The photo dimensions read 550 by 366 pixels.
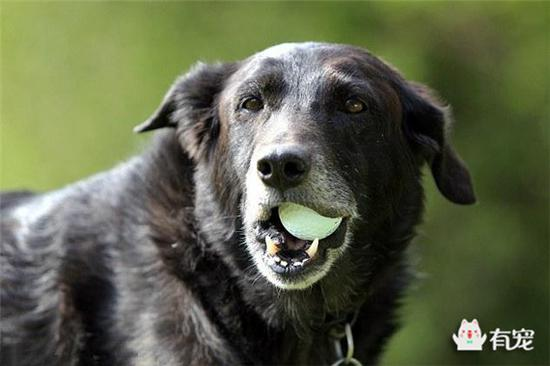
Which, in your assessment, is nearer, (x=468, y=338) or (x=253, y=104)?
(x=253, y=104)

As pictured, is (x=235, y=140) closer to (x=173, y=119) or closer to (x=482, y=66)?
(x=173, y=119)

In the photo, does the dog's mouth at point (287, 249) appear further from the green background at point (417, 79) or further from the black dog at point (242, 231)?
the green background at point (417, 79)

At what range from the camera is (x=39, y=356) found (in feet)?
14.2

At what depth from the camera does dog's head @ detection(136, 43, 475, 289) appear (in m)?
3.74

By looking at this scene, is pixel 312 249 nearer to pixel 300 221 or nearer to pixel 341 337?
pixel 300 221

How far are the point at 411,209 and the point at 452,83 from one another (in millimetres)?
5717

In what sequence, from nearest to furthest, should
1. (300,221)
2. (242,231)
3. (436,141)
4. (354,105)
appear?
(300,221) < (354,105) < (242,231) < (436,141)

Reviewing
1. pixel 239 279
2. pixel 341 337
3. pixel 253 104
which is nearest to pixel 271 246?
pixel 239 279

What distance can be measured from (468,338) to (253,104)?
207 cm

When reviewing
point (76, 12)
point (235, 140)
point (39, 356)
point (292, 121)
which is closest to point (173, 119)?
point (235, 140)

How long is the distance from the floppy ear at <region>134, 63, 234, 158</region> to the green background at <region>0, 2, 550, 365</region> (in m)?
4.53

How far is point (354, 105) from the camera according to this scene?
3.99m

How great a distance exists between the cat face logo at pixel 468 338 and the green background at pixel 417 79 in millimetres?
3687

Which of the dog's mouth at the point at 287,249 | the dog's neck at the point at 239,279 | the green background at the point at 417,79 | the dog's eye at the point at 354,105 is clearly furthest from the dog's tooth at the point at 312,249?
the green background at the point at 417,79
